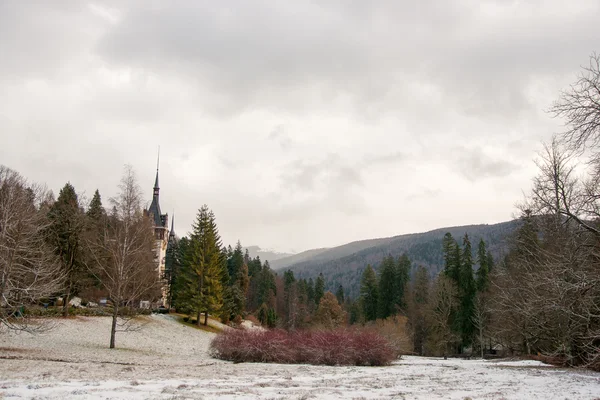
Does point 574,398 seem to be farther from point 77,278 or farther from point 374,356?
point 77,278

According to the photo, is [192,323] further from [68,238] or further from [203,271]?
[68,238]

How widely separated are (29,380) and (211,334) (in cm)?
3690

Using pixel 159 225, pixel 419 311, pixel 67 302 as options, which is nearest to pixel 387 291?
pixel 419 311

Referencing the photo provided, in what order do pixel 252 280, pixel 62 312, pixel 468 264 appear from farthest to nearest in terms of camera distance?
pixel 252 280
pixel 468 264
pixel 62 312

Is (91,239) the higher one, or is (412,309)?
(91,239)

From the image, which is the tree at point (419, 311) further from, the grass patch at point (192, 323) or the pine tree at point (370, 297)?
the grass patch at point (192, 323)

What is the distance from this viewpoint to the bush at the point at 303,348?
26719mm

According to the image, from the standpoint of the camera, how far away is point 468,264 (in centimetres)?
5744

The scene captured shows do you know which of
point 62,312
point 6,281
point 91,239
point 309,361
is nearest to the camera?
point 6,281

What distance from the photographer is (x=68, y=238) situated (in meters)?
33.5

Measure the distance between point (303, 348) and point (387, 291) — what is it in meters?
48.5

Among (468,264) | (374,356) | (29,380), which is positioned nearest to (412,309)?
(468,264)

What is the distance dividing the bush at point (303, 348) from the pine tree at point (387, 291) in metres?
44.3

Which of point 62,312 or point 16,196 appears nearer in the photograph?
point 16,196
